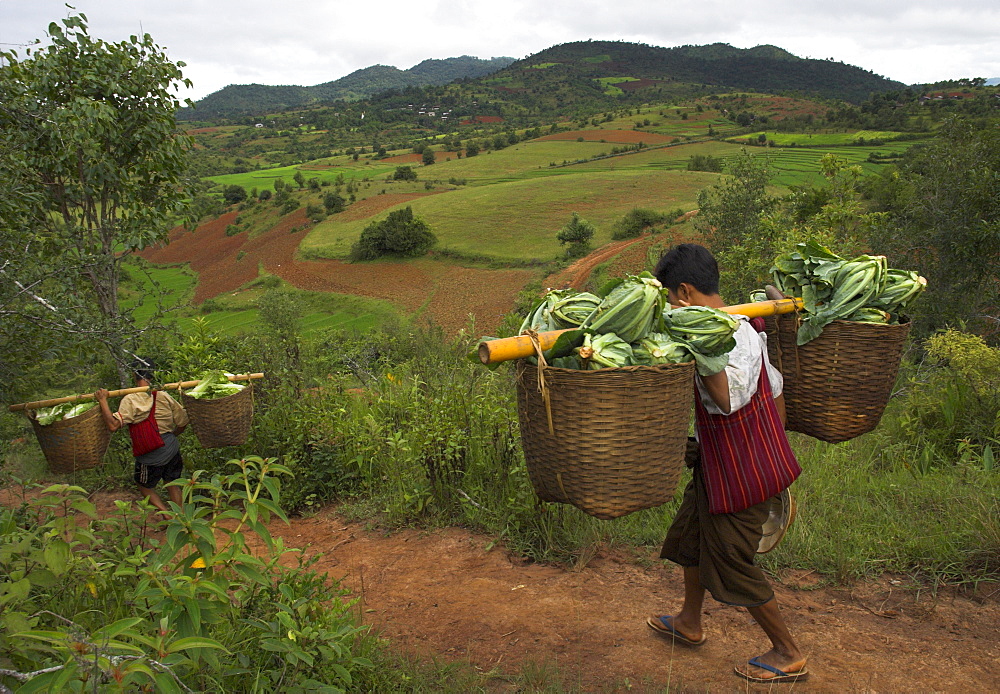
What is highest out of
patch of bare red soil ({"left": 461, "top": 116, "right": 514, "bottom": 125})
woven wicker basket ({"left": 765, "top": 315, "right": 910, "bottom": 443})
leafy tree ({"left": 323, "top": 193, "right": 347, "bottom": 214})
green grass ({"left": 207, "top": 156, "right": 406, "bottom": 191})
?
patch of bare red soil ({"left": 461, "top": 116, "right": 514, "bottom": 125})

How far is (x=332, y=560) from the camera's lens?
4.39 meters

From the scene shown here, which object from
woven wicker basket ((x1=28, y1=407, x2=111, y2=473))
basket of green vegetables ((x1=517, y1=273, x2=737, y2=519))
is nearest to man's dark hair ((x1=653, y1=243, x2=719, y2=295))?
basket of green vegetables ((x1=517, y1=273, x2=737, y2=519))

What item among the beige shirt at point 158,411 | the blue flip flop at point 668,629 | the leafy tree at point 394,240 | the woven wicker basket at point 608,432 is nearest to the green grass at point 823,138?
the leafy tree at point 394,240

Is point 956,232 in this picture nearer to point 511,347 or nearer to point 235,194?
point 511,347

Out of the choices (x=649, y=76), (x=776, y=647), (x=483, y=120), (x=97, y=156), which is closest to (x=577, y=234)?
(x=97, y=156)

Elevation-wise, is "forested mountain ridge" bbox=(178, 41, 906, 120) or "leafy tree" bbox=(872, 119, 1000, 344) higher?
"forested mountain ridge" bbox=(178, 41, 906, 120)

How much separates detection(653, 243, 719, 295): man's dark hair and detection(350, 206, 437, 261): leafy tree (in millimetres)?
34041

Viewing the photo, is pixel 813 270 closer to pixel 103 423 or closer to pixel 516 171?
A: pixel 103 423

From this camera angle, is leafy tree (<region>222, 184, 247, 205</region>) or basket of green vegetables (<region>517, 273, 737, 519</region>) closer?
basket of green vegetables (<region>517, 273, 737, 519</region>)

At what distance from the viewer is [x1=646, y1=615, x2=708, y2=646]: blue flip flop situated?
9.77ft

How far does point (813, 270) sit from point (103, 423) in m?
5.23

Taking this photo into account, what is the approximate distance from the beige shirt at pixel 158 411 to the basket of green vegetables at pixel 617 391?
4.25 m

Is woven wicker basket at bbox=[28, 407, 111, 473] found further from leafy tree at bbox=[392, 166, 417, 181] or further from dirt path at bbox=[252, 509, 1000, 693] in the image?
leafy tree at bbox=[392, 166, 417, 181]

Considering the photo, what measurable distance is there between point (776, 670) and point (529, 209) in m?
39.1
